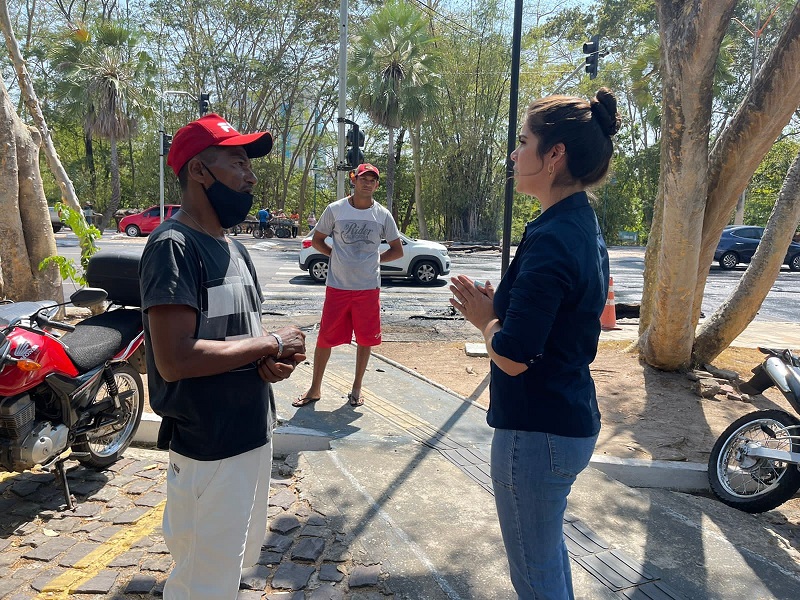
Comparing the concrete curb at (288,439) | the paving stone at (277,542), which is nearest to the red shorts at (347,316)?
the concrete curb at (288,439)

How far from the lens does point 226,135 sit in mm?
2107

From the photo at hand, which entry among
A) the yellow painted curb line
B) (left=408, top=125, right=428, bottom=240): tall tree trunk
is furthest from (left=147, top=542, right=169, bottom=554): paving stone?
(left=408, top=125, right=428, bottom=240): tall tree trunk

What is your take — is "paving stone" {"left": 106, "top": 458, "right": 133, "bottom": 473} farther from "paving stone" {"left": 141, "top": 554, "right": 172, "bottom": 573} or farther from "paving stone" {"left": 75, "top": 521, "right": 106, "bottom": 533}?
"paving stone" {"left": 141, "top": 554, "right": 172, "bottom": 573}

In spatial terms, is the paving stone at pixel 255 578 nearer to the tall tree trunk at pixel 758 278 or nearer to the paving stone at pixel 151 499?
the paving stone at pixel 151 499

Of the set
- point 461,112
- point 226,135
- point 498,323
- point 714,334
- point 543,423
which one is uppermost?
point 461,112

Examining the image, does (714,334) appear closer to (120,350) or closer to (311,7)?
(120,350)

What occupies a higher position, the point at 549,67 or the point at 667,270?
the point at 549,67

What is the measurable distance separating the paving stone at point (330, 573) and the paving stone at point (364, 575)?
58 mm

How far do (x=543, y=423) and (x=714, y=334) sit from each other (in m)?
5.46

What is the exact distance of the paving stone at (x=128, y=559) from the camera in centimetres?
303

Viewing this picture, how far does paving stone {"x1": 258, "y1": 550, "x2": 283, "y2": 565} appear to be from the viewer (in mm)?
3051

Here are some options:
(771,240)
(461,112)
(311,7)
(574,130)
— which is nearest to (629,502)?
(574,130)

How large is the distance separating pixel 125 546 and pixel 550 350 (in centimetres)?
254

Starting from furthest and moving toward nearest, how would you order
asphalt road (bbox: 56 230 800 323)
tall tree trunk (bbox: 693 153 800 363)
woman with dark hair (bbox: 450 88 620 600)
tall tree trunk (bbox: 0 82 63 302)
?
asphalt road (bbox: 56 230 800 323)
tall tree trunk (bbox: 0 82 63 302)
tall tree trunk (bbox: 693 153 800 363)
woman with dark hair (bbox: 450 88 620 600)
